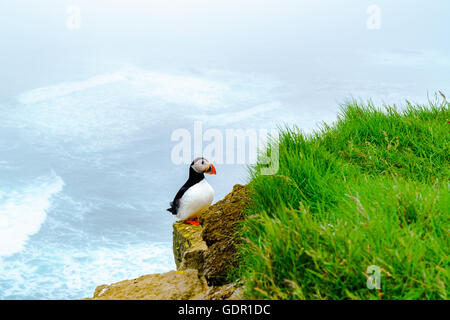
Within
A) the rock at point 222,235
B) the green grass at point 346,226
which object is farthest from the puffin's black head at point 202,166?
the green grass at point 346,226

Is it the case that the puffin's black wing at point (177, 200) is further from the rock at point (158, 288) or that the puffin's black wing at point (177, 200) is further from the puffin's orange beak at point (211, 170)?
the rock at point (158, 288)

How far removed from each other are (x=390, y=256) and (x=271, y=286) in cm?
98

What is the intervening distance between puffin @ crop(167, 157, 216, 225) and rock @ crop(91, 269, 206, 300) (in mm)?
A: 1582

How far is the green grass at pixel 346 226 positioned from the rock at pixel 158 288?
634 mm

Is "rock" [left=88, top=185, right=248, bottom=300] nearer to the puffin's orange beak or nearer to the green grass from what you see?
the green grass

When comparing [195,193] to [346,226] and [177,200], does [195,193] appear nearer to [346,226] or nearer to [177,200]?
[177,200]

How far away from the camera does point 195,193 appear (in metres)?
6.85

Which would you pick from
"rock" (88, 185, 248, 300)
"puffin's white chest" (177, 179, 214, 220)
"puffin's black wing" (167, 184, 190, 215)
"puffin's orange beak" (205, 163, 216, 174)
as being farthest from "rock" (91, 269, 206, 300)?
"puffin's orange beak" (205, 163, 216, 174)

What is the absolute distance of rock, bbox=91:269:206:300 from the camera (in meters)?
4.81

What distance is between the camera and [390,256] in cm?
325

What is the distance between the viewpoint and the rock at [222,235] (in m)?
4.89
